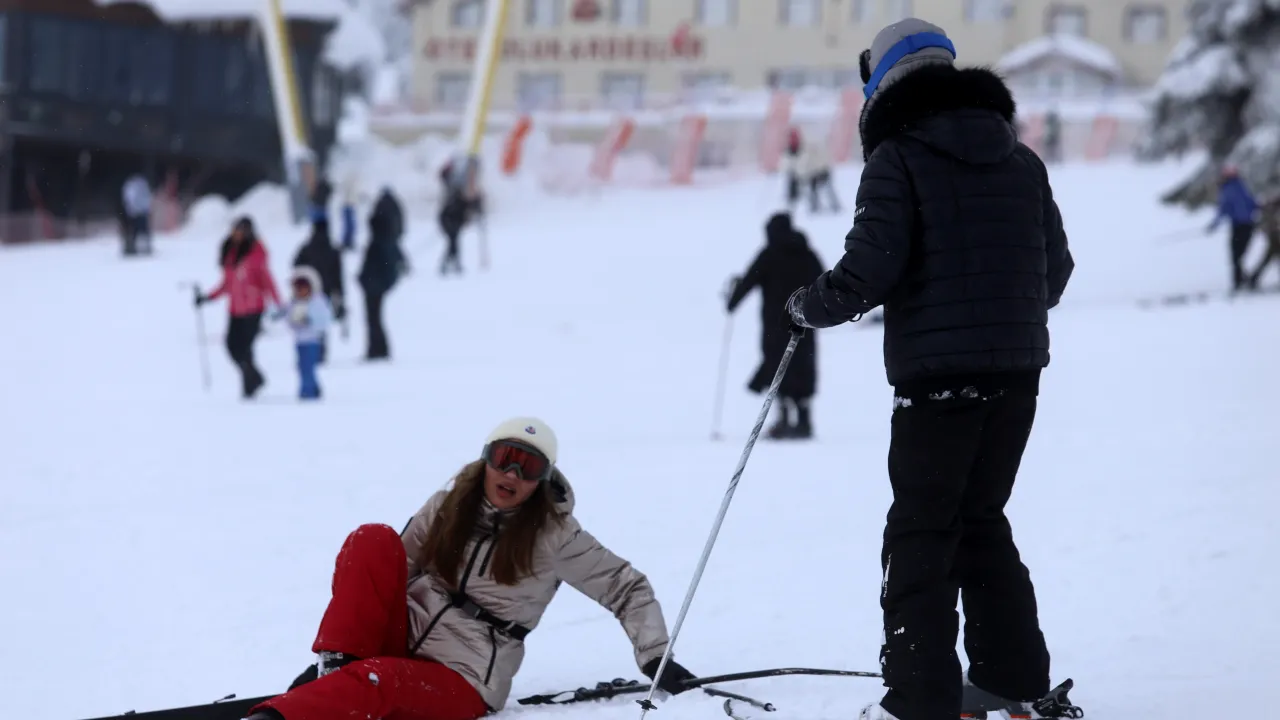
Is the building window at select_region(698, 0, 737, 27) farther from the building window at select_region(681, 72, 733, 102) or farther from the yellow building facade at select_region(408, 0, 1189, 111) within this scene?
the building window at select_region(681, 72, 733, 102)

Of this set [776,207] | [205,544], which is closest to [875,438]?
[205,544]

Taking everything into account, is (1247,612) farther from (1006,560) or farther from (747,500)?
(747,500)

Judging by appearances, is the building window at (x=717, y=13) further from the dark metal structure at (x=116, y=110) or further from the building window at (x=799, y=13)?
the dark metal structure at (x=116, y=110)

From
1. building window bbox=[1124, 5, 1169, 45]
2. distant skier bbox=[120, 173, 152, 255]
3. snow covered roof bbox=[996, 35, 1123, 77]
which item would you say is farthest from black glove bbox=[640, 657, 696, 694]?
building window bbox=[1124, 5, 1169, 45]

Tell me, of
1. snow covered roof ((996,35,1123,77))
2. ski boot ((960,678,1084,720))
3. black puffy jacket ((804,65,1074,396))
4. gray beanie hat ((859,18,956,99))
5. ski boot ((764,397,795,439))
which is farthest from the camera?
snow covered roof ((996,35,1123,77))

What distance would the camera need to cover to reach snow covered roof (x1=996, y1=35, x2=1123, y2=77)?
1570 inches

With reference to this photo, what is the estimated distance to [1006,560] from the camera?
10.4ft

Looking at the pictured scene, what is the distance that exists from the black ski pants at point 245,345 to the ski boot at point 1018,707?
28.1 feet

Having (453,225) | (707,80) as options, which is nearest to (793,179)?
(453,225)

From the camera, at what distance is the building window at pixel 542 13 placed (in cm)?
4306

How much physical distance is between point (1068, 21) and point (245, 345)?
119 ft

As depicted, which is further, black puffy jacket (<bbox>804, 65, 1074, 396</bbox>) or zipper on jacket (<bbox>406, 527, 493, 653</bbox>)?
zipper on jacket (<bbox>406, 527, 493, 653</bbox>)

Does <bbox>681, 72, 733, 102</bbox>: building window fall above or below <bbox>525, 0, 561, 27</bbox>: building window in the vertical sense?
below

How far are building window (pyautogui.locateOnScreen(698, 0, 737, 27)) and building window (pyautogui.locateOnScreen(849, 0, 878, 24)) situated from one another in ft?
10.8
